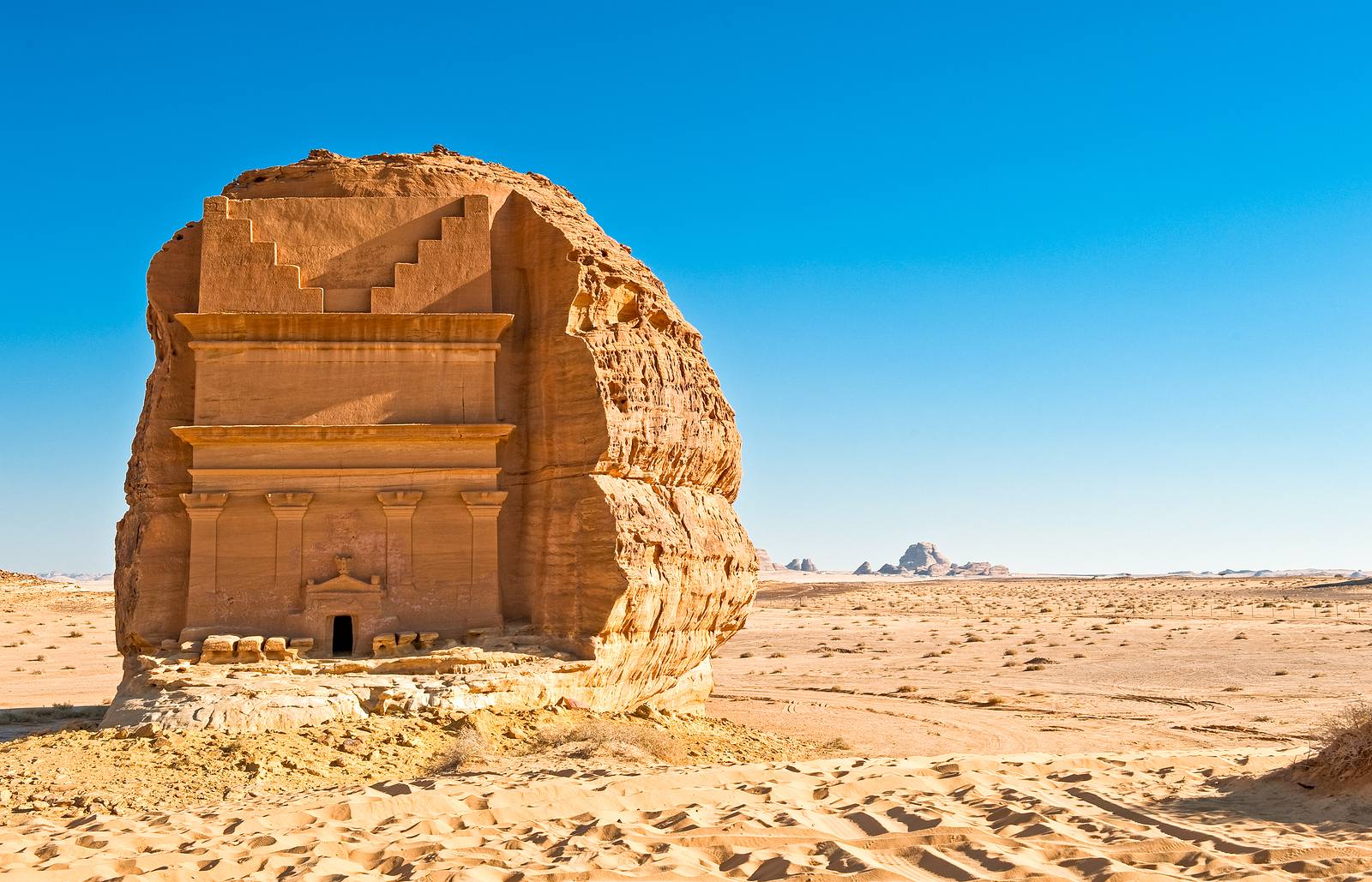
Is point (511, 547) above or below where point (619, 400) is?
below

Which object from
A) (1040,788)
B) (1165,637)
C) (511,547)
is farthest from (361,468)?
(1165,637)

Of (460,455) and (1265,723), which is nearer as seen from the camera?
(460,455)

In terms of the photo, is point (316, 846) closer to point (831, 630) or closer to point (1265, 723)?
point (1265, 723)

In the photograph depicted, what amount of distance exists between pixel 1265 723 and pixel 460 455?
13769 millimetres

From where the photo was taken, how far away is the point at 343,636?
14.1m

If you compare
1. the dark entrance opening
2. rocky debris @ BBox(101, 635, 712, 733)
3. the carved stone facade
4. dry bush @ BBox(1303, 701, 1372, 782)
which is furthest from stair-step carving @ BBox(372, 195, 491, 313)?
dry bush @ BBox(1303, 701, 1372, 782)

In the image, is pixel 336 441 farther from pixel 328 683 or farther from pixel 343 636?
pixel 328 683

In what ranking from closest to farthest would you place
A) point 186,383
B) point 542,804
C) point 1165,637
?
point 542,804 → point 186,383 → point 1165,637

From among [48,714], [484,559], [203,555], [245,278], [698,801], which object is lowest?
[48,714]

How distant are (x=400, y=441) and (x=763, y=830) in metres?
8.04

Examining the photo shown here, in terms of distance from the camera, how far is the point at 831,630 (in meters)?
40.8

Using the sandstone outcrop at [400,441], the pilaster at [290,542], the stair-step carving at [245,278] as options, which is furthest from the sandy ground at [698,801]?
the stair-step carving at [245,278]

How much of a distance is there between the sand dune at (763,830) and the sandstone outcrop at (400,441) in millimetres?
4184

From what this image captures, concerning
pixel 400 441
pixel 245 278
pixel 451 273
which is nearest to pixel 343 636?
pixel 400 441
